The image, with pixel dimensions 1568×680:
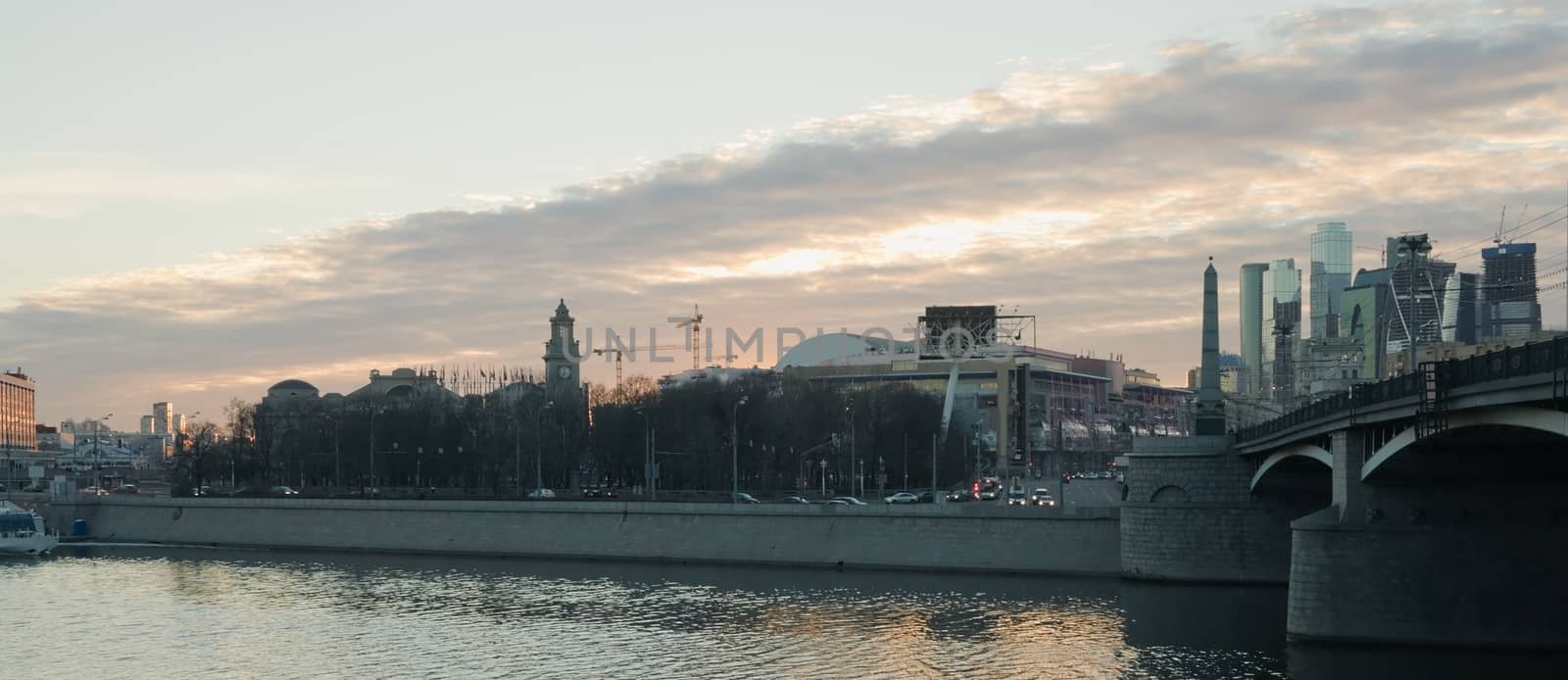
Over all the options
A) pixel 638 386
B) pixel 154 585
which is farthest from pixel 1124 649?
pixel 638 386

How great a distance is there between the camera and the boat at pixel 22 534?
89.0 meters

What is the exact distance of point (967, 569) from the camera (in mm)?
67125

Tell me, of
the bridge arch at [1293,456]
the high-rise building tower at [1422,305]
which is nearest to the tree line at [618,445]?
the high-rise building tower at [1422,305]

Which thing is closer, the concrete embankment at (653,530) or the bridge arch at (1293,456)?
the bridge arch at (1293,456)

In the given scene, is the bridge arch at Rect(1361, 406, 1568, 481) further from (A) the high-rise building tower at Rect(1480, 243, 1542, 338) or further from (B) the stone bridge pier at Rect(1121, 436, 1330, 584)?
(A) the high-rise building tower at Rect(1480, 243, 1542, 338)

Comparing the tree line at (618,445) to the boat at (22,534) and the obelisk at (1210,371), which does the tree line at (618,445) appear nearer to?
the boat at (22,534)

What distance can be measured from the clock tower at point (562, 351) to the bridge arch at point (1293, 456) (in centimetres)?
11025

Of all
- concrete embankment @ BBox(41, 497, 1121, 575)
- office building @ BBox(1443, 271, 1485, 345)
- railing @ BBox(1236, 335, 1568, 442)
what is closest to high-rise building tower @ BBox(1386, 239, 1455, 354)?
office building @ BBox(1443, 271, 1485, 345)

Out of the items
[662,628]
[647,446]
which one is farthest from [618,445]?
[662,628]

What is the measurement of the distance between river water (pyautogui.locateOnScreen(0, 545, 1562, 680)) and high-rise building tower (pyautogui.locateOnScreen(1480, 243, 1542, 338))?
63073mm

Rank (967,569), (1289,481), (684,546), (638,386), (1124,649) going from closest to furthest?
(1124,649)
(1289,481)
(967,569)
(684,546)
(638,386)

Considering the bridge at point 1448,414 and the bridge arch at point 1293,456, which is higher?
the bridge at point 1448,414

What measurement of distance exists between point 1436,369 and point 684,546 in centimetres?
4522

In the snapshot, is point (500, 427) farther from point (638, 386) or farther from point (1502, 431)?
point (1502, 431)
